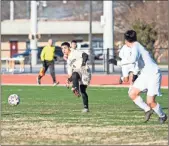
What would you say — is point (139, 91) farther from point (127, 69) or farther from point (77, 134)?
point (77, 134)

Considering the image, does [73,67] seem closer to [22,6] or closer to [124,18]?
[124,18]

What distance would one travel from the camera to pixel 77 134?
43.7 ft

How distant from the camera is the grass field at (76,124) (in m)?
12.7

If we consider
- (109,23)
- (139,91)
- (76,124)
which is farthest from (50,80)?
(76,124)

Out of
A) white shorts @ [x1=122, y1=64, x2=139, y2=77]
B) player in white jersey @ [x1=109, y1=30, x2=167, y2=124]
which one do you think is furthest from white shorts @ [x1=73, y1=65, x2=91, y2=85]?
player in white jersey @ [x1=109, y1=30, x2=167, y2=124]

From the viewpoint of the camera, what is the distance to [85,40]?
79.2 m

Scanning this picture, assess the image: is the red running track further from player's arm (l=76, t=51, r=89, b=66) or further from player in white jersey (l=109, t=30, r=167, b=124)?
player in white jersey (l=109, t=30, r=167, b=124)

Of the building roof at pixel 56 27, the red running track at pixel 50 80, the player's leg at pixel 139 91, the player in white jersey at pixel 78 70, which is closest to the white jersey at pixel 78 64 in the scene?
the player in white jersey at pixel 78 70

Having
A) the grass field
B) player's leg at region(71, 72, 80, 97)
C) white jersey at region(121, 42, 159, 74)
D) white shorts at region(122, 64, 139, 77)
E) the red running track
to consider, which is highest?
white jersey at region(121, 42, 159, 74)

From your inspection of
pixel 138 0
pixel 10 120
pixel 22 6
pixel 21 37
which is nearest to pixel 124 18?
pixel 138 0

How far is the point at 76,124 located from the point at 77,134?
5.46 feet

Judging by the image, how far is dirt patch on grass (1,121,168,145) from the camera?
40.8 feet

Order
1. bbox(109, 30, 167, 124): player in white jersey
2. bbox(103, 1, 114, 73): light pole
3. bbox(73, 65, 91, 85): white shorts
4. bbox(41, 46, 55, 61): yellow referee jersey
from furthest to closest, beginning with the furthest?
bbox(103, 1, 114, 73): light pole, bbox(41, 46, 55, 61): yellow referee jersey, bbox(73, 65, 91, 85): white shorts, bbox(109, 30, 167, 124): player in white jersey

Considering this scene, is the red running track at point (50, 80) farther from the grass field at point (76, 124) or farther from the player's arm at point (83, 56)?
the player's arm at point (83, 56)
